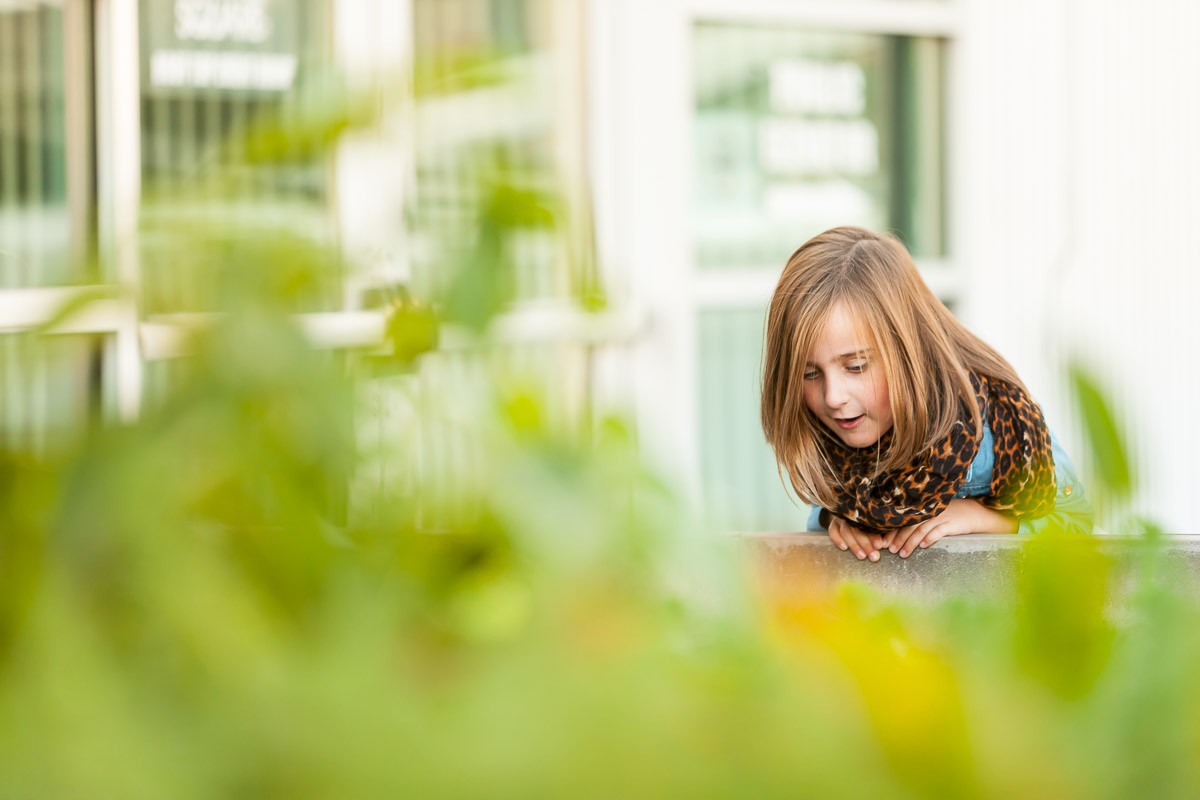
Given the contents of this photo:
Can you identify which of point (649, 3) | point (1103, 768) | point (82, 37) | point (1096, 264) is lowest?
point (1103, 768)

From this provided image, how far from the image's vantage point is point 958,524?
3.60ft

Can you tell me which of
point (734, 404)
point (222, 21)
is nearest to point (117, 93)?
point (222, 21)

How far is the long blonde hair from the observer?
1.20 metres

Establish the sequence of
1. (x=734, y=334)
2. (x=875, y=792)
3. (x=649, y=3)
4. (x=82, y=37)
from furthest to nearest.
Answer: (x=734, y=334) < (x=649, y=3) < (x=82, y=37) < (x=875, y=792)

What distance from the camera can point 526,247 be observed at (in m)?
0.19

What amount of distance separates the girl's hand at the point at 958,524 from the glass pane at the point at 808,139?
167 centimetres

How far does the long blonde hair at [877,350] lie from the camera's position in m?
1.20

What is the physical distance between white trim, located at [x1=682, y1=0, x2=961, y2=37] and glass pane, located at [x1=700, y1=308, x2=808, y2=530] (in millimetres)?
749

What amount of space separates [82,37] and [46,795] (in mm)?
2445

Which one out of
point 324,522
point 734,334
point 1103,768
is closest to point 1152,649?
point 1103,768

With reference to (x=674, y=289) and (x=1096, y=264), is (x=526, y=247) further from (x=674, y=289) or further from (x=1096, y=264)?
(x=1096, y=264)

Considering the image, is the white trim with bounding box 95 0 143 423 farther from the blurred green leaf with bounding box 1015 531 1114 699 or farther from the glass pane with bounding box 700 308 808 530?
the blurred green leaf with bounding box 1015 531 1114 699

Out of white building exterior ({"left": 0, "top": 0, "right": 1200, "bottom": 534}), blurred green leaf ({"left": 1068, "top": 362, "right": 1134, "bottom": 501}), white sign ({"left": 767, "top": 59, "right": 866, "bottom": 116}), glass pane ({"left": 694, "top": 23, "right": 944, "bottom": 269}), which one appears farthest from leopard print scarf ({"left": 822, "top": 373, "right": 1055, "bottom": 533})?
white sign ({"left": 767, "top": 59, "right": 866, "bottom": 116})

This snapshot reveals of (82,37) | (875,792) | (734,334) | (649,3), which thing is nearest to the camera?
(875,792)
